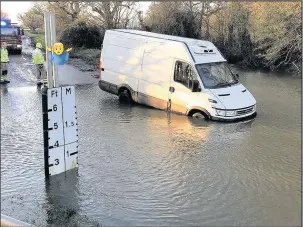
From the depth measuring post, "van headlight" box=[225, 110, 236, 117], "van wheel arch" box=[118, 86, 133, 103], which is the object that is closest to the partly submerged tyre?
"van headlight" box=[225, 110, 236, 117]

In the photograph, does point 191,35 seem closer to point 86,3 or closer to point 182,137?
point 86,3

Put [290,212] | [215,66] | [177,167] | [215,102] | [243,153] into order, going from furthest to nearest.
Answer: [215,66], [215,102], [243,153], [177,167], [290,212]

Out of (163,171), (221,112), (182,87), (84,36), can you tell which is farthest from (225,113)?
(84,36)

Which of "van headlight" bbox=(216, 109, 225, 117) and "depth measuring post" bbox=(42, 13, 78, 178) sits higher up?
"depth measuring post" bbox=(42, 13, 78, 178)

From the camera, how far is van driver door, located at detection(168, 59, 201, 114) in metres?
12.5

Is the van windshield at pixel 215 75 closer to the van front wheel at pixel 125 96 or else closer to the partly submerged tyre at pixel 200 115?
the partly submerged tyre at pixel 200 115

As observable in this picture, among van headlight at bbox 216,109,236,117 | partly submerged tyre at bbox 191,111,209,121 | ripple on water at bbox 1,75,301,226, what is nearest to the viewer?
ripple on water at bbox 1,75,301,226

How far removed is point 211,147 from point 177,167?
66.4 inches

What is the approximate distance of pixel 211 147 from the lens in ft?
33.8

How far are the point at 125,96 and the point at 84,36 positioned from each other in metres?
13.6

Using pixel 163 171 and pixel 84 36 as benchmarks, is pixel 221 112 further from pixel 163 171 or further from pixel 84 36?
pixel 84 36

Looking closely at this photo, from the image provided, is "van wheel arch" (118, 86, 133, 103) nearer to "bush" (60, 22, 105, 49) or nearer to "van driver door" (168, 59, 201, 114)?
"van driver door" (168, 59, 201, 114)

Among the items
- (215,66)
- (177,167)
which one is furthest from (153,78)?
(177,167)

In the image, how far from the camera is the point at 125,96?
14.8 m
